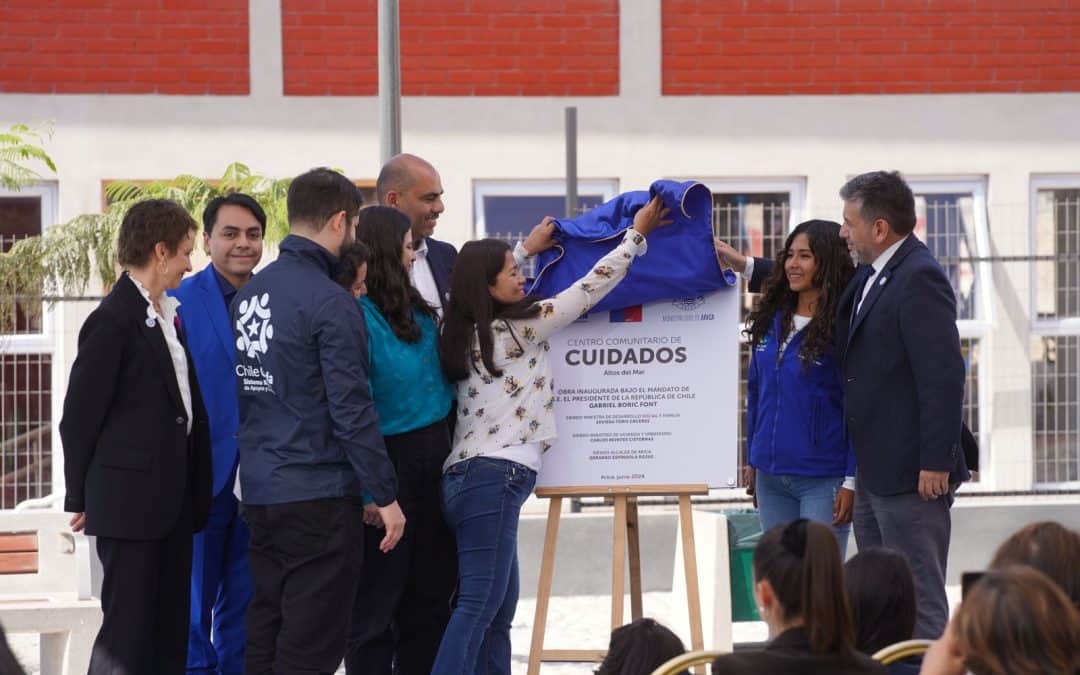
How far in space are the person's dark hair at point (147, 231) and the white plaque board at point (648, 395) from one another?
1457 millimetres

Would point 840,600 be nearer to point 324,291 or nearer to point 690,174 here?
point 324,291

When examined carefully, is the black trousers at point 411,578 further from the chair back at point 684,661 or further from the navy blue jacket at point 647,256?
the chair back at point 684,661

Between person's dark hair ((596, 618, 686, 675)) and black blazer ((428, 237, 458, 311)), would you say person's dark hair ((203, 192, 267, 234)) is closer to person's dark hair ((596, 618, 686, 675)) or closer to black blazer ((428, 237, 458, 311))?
black blazer ((428, 237, 458, 311))

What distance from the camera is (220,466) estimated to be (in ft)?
17.8

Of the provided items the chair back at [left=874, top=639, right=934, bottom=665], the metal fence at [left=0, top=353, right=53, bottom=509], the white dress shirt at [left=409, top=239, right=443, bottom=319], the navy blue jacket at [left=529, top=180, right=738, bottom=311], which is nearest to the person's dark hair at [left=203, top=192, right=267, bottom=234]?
the white dress shirt at [left=409, top=239, right=443, bottom=319]

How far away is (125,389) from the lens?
4.78 meters

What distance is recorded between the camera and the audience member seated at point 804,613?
313 centimetres

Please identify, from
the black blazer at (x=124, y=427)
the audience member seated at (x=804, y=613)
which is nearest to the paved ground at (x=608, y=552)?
the black blazer at (x=124, y=427)

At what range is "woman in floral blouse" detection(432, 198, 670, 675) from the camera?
4.99 meters

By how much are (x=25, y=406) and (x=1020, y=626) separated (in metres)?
8.34

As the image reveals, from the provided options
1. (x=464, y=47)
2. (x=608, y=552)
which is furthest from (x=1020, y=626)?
(x=464, y=47)

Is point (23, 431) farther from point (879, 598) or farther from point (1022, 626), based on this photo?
point (1022, 626)

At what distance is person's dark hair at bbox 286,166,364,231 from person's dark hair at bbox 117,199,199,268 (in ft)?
1.39

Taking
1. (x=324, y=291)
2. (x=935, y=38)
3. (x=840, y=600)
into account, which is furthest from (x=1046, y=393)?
(x=840, y=600)
